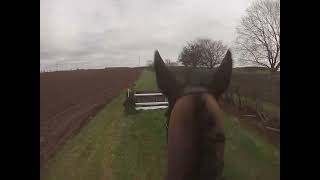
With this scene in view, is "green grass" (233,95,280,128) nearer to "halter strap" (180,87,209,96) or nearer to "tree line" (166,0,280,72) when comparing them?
"tree line" (166,0,280,72)

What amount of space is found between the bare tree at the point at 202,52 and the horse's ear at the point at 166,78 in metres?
0.17

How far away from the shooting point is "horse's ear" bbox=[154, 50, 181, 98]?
4.11 ft

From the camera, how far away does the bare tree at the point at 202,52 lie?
1392mm

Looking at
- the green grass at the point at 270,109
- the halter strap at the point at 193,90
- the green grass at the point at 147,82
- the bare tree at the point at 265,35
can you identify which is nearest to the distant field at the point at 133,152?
the green grass at the point at 147,82

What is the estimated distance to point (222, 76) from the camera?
126 cm

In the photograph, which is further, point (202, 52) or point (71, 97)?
point (71, 97)

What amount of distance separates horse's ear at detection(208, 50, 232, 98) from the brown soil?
16.0 inches

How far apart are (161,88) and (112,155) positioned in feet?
1.43

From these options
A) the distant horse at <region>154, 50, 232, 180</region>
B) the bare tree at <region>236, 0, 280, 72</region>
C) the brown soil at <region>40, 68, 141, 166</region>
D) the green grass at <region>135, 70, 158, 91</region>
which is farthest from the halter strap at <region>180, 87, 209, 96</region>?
the bare tree at <region>236, 0, 280, 72</region>

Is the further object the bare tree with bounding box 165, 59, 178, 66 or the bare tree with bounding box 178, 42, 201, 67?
the bare tree with bounding box 178, 42, 201, 67

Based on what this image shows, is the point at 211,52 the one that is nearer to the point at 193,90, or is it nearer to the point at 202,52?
the point at 202,52

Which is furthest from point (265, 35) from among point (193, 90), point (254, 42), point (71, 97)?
point (71, 97)

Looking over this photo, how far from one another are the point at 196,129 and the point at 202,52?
1.31ft
